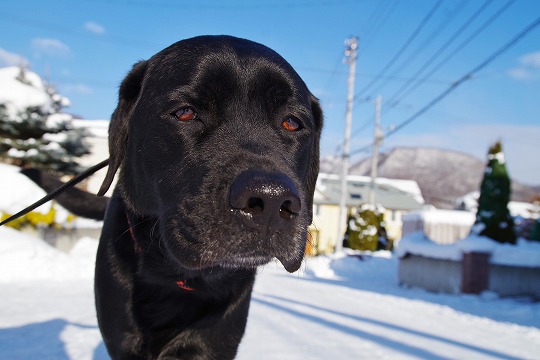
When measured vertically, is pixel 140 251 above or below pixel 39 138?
below

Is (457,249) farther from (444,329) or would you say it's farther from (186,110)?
(186,110)

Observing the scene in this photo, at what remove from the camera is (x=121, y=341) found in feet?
7.61

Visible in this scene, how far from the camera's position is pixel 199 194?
1.79 metres

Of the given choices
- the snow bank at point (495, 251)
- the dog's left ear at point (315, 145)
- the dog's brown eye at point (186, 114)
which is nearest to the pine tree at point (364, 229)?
the snow bank at point (495, 251)

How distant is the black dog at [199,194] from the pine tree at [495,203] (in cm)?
921

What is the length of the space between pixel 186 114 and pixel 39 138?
1379 centimetres

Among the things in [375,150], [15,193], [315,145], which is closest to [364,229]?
[375,150]

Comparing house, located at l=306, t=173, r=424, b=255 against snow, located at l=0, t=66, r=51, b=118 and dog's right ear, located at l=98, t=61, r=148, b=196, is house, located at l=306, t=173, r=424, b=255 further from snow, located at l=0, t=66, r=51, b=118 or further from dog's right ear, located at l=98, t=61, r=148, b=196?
dog's right ear, located at l=98, t=61, r=148, b=196

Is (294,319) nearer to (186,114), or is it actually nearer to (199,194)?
(186,114)

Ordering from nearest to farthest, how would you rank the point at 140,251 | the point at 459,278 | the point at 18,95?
the point at 140,251, the point at 459,278, the point at 18,95

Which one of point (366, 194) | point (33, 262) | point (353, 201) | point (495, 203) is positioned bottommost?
point (33, 262)

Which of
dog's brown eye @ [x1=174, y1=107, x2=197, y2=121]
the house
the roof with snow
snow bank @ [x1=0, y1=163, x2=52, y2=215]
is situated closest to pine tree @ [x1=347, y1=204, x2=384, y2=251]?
the roof with snow

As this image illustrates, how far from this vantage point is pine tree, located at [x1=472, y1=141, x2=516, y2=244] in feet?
34.7

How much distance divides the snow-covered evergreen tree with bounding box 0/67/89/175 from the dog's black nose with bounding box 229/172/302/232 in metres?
13.5
